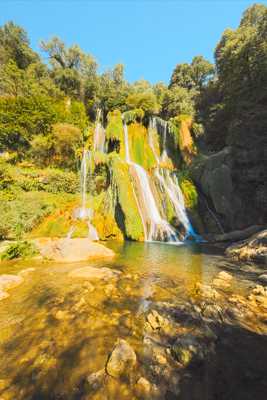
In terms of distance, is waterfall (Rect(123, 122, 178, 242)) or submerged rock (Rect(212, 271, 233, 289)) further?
waterfall (Rect(123, 122, 178, 242))

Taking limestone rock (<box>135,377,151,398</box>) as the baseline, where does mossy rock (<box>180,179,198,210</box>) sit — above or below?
above

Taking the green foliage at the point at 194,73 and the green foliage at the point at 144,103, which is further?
the green foliage at the point at 194,73

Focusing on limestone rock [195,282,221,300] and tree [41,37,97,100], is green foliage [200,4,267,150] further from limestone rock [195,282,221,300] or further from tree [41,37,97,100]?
tree [41,37,97,100]

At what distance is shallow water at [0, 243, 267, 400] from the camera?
83.2 inches

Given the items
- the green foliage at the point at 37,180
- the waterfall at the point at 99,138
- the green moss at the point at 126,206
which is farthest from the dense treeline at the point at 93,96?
the green moss at the point at 126,206

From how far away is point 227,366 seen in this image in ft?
7.89

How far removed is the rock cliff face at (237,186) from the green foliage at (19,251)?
11919mm

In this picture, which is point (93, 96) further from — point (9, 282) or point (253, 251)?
point (9, 282)

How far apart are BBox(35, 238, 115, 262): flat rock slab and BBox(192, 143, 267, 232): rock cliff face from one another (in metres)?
9.55

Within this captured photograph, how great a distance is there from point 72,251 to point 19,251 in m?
2.11

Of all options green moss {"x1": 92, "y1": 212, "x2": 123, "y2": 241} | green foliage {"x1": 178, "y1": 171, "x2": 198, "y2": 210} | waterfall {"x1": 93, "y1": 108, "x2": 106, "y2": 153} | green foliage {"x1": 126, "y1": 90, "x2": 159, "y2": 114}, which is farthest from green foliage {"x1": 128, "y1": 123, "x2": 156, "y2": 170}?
green moss {"x1": 92, "y1": 212, "x2": 123, "y2": 241}

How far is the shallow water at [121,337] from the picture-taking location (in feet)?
6.93

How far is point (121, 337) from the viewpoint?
3014 millimetres

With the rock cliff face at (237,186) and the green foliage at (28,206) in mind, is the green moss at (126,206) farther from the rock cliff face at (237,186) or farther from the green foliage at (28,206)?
the rock cliff face at (237,186)
